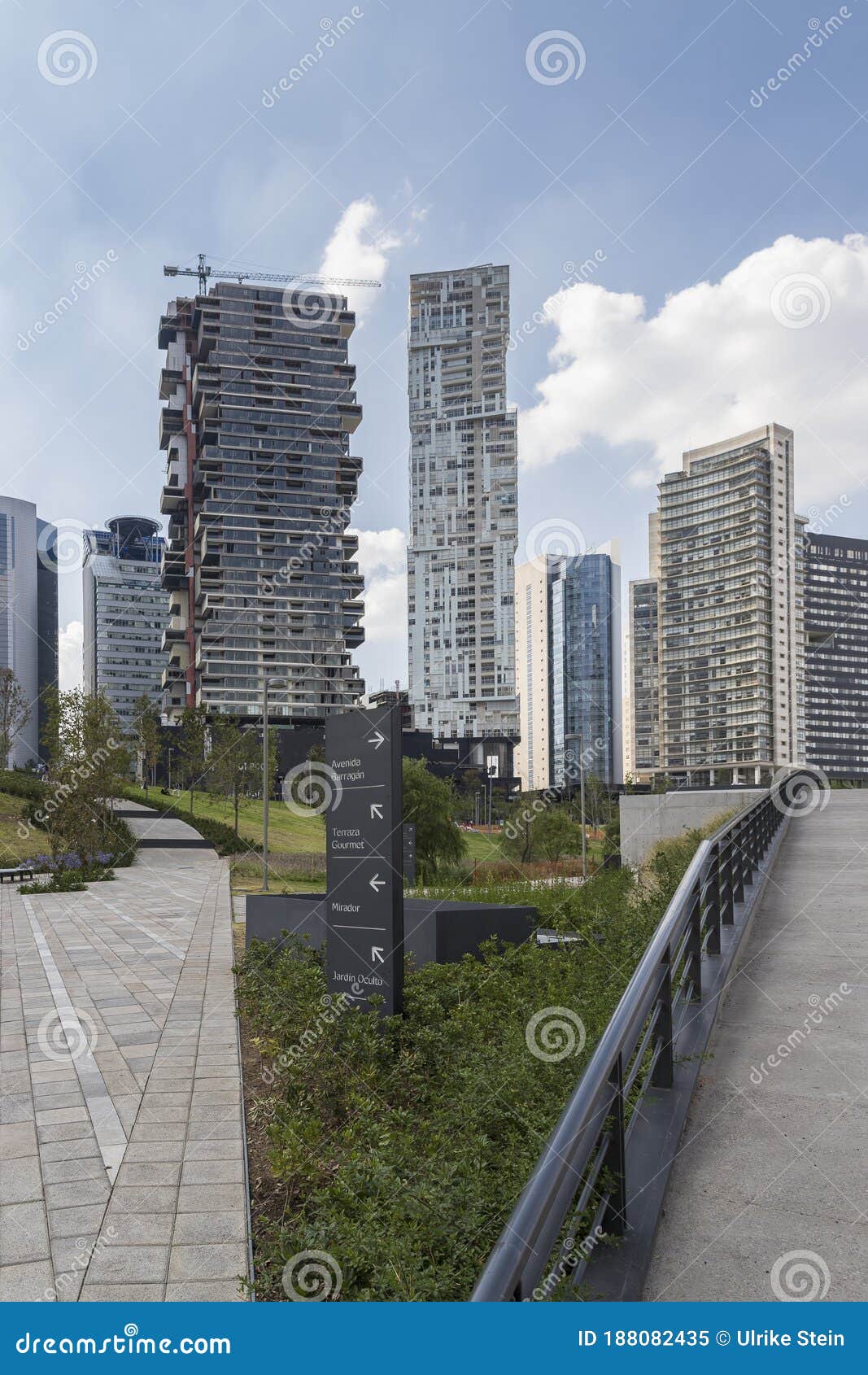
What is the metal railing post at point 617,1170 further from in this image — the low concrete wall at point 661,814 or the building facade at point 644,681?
the building facade at point 644,681

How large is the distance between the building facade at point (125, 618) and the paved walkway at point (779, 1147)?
14356cm

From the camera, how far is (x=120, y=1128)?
223 inches

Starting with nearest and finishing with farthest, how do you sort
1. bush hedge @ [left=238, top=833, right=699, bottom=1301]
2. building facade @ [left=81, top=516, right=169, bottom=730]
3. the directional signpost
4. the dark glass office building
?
bush hedge @ [left=238, top=833, right=699, bottom=1301]
the directional signpost
the dark glass office building
building facade @ [left=81, top=516, right=169, bottom=730]

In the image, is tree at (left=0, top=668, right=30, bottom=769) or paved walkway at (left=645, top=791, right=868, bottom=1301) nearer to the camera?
paved walkway at (left=645, top=791, right=868, bottom=1301)

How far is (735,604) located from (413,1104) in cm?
9324
